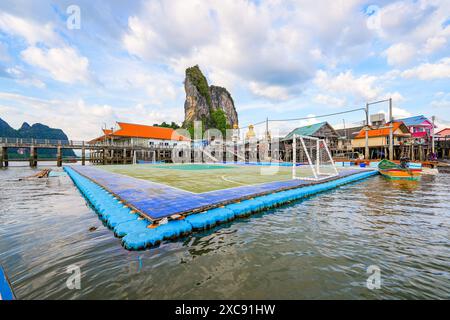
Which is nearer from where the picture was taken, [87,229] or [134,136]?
[87,229]

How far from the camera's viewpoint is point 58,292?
10.4 feet


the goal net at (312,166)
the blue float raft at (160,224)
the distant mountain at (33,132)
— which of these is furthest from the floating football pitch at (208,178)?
the distant mountain at (33,132)

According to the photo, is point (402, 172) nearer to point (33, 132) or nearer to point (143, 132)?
point (143, 132)

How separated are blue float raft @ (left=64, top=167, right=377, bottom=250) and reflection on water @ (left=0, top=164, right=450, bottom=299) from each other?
10.0 inches

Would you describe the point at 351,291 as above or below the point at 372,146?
below

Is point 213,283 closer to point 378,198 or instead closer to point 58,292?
point 58,292

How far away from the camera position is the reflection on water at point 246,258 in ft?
10.7

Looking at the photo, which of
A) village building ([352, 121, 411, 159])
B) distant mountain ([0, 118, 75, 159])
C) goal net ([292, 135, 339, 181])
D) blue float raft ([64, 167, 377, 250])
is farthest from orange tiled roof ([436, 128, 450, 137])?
distant mountain ([0, 118, 75, 159])

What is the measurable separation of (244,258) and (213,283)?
3.42ft

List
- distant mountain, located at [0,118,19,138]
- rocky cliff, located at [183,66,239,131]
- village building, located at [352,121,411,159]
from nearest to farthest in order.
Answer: village building, located at [352,121,411,159]
rocky cliff, located at [183,66,239,131]
distant mountain, located at [0,118,19,138]

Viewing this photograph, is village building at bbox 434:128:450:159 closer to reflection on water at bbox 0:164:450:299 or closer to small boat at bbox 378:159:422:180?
small boat at bbox 378:159:422:180

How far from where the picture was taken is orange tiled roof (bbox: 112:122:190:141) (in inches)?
1977

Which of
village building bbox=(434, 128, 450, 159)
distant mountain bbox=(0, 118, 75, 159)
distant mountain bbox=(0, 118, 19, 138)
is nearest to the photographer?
village building bbox=(434, 128, 450, 159)
